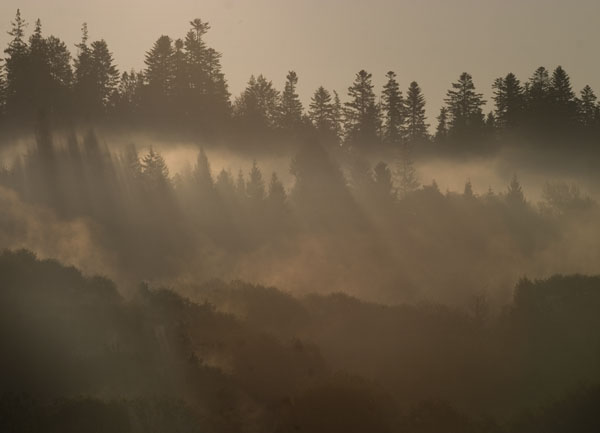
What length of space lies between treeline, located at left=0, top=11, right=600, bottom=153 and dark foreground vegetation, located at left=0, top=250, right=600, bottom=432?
151 feet

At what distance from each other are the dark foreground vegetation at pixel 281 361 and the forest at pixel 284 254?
0.14m

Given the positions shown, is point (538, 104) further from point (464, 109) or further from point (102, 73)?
point (102, 73)

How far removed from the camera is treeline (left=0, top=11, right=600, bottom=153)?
92.6 m

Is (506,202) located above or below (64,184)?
below

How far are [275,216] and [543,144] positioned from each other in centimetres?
4164

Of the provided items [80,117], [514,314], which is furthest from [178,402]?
[80,117]

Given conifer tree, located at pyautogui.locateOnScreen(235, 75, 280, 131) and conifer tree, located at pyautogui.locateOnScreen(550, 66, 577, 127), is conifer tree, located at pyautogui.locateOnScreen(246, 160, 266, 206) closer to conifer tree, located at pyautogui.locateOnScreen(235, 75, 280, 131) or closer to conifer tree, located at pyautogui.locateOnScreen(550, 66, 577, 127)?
conifer tree, located at pyautogui.locateOnScreen(235, 75, 280, 131)

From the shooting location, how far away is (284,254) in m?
78.8

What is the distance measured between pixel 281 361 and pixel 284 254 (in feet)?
114

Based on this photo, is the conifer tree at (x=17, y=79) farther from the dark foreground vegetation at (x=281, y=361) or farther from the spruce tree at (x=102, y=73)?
the dark foreground vegetation at (x=281, y=361)

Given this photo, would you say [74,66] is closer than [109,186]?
No

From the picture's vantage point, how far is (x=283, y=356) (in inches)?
1756

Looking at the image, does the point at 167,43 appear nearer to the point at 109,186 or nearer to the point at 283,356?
the point at 109,186

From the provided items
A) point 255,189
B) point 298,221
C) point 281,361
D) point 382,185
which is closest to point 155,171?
point 255,189
